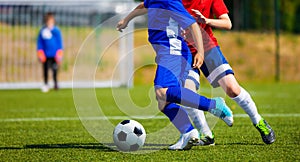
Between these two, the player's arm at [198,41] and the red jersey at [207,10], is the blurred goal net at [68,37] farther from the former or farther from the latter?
the player's arm at [198,41]

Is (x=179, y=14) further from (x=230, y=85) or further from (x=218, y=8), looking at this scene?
(x=230, y=85)

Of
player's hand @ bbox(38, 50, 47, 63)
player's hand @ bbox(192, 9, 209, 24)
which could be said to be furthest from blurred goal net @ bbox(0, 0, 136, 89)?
player's hand @ bbox(192, 9, 209, 24)

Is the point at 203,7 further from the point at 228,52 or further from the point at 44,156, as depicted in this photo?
the point at 228,52

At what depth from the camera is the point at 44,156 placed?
5477mm

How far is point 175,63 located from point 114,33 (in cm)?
1420

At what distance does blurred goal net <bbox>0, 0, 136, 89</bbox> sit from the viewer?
18453 mm

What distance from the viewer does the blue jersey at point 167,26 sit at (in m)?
5.72

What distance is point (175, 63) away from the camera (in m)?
5.78

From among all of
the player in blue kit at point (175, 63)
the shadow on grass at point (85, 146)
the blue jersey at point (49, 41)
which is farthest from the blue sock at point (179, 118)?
the blue jersey at point (49, 41)

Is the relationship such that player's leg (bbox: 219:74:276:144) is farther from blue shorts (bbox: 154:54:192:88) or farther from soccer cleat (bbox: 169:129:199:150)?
soccer cleat (bbox: 169:129:199:150)

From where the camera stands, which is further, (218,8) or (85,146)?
(85,146)

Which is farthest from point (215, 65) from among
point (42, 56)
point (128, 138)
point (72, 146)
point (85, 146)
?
point (42, 56)

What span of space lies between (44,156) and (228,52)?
64.7ft

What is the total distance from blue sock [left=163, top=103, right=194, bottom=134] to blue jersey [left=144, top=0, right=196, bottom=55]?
1.65ft
